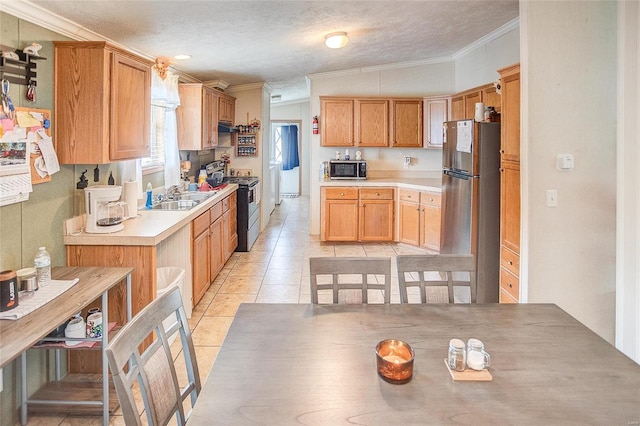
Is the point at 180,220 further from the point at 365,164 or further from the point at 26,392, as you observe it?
the point at 365,164

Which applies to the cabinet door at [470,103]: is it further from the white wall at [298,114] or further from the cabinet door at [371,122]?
the white wall at [298,114]

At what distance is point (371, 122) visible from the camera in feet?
20.6

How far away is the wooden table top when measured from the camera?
5.15ft

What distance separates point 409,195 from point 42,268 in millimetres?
4672

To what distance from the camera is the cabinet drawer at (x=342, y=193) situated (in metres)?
6.10

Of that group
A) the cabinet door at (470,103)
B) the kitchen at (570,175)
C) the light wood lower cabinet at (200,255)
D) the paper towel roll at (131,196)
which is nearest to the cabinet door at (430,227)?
the cabinet door at (470,103)

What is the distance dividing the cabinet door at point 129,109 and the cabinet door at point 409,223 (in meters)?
3.82

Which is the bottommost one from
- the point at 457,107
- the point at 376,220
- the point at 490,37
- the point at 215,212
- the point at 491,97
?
the point at 376,220

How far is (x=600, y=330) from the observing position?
2896mm

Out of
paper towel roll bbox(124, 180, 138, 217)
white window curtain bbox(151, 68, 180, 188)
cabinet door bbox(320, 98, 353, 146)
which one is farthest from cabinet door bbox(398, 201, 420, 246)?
paper towel roll bbox(124, 180, 138, 217)

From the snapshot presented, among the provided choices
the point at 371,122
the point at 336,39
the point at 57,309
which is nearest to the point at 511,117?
the point at 336,39

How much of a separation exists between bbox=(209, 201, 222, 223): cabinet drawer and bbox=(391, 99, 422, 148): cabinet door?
9.56 feet

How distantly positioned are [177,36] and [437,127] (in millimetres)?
3916

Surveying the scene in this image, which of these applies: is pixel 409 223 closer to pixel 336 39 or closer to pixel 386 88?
pixel 386 88
